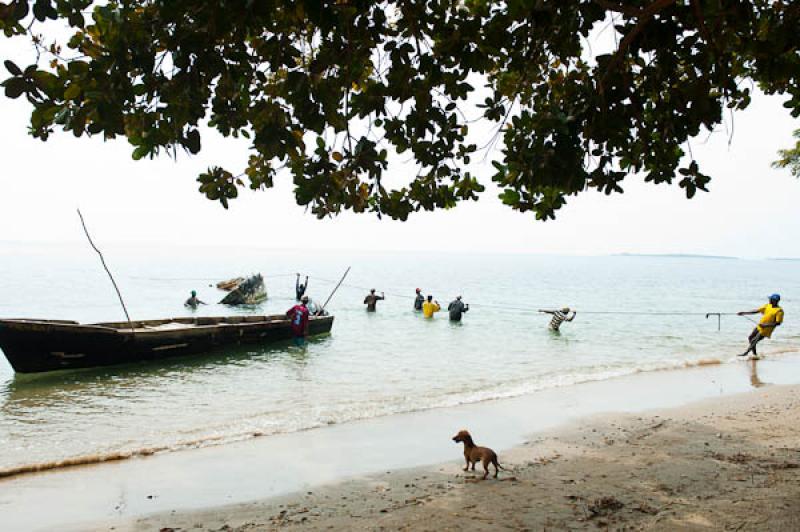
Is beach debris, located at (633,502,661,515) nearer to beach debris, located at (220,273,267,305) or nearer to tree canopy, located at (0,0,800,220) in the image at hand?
tree canopy, located at (0,0,800,220)

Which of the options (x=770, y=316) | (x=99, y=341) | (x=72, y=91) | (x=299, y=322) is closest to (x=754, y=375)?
(x=770, y=316)

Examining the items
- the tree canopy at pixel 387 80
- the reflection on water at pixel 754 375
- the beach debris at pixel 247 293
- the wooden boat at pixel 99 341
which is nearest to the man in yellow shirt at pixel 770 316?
the reflection on water at pixel 754 375

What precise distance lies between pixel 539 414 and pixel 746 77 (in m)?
6.63

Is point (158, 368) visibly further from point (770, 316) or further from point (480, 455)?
point (770, 316)

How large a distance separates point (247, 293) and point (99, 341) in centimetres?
2694

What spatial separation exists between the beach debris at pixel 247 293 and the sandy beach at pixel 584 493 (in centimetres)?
3530

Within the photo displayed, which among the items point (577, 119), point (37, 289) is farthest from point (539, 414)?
point (37, 289)

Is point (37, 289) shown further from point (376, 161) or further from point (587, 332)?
point (376, 161)

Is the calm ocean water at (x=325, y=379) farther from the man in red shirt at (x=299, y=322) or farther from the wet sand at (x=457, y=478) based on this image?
the wet sand at (x=457, y=478)

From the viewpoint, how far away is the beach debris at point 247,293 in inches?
1628

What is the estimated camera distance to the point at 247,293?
42.3m

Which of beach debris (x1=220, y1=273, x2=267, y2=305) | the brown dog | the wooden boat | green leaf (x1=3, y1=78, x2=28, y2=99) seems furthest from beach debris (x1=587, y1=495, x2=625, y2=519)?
beach debris (x1=220, y1=273, x2=267, y2=305)

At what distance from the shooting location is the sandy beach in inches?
205

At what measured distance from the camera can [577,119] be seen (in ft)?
16.2
